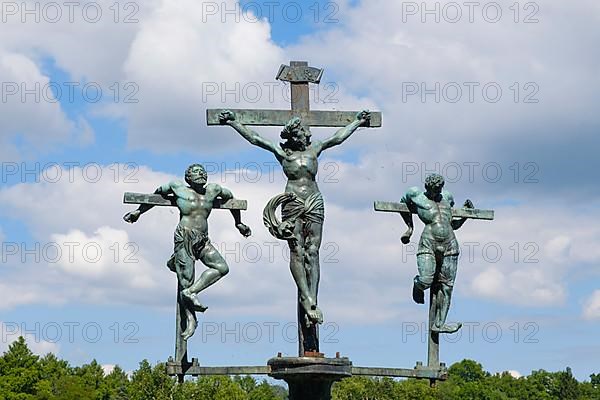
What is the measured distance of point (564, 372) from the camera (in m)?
114

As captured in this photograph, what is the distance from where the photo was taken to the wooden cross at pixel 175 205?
60.2ft

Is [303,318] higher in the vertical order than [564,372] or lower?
lower

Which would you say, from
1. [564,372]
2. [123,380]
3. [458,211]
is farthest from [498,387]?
[458,211]

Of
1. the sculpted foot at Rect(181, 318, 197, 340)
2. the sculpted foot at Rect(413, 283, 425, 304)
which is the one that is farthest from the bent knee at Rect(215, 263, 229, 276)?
the sculpted foot at Rect(413, 283, 425, 304)

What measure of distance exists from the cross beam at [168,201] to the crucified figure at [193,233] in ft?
0.21

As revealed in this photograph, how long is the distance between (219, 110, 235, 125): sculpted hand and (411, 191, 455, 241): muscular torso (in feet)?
9.85

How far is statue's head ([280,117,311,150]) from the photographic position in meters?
18.5

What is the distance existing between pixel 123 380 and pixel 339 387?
21.6 meters

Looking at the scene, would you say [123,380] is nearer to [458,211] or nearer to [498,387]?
[498,387]

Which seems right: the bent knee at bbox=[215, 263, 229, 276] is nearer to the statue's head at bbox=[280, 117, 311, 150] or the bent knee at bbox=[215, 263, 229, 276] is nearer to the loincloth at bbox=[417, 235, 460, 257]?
the statue's head at bbox=[280, 117, 311, 150]

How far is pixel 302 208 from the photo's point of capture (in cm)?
1819

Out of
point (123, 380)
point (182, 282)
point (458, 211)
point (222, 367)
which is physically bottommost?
point (222, 367)

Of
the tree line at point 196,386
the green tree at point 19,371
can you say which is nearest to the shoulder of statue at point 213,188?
the tree line at point 196,386

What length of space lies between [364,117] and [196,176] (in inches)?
104
